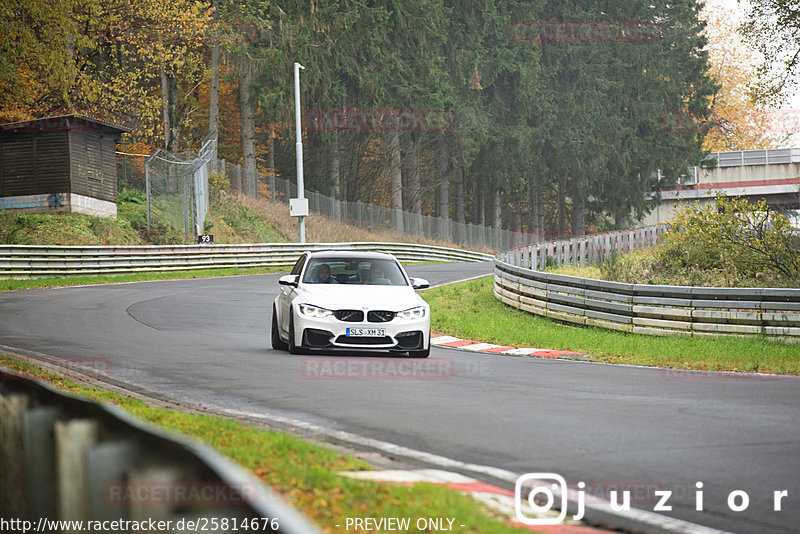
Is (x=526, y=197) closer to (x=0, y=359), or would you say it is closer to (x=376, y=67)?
(x=376, y=67)

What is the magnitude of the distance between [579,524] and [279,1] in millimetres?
47123

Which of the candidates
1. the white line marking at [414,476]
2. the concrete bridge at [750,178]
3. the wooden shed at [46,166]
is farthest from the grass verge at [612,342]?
the concrete bridge at [750,178]

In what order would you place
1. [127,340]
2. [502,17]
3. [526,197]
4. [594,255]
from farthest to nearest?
[526,197] < [502,17] < [594,255] < [127,340]

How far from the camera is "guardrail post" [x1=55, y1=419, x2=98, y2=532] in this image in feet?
10.0

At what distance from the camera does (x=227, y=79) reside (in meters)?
48.9

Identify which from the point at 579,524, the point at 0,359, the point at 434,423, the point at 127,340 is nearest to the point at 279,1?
the point at 127,340

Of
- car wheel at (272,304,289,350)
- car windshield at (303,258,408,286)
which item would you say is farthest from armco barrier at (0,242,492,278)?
car windshield at (303,258,408,286)

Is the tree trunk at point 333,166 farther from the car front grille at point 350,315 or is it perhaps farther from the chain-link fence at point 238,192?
the car front grille at point 350,315

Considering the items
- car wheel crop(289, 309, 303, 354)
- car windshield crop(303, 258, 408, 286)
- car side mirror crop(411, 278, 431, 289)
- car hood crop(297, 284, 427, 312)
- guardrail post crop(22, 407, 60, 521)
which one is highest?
guardrail post crop(22, 407, 60, 521)

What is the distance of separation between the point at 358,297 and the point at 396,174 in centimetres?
4387

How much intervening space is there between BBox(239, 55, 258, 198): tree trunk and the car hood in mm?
34796
